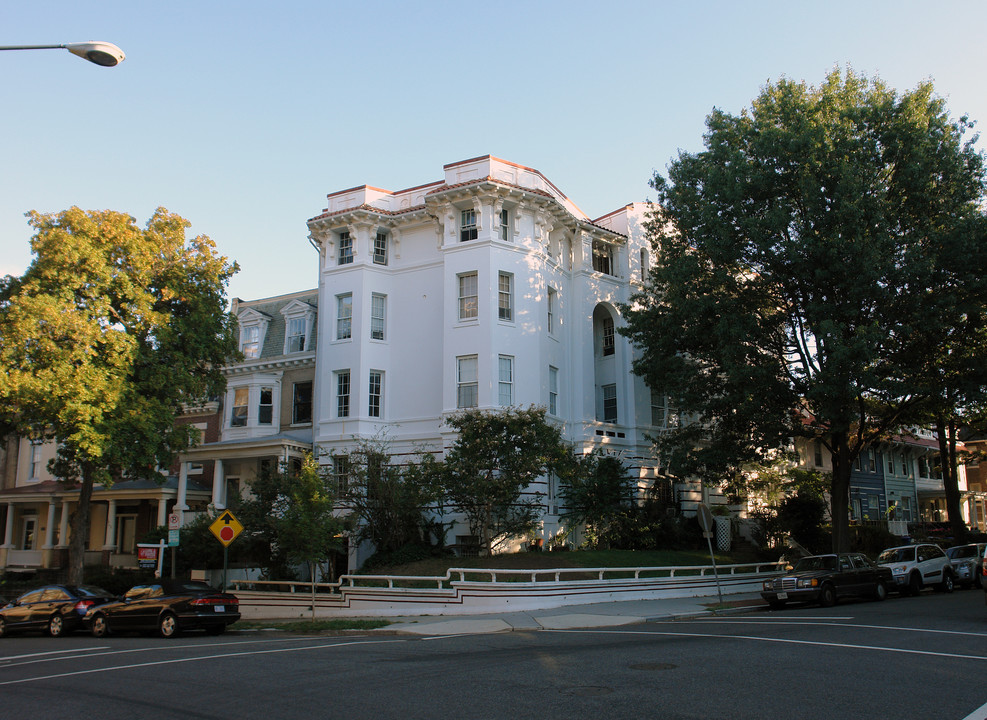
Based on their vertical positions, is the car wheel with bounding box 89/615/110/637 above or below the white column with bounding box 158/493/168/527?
below

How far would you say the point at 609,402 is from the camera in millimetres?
35531

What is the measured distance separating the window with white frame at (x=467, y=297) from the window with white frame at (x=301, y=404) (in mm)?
9689

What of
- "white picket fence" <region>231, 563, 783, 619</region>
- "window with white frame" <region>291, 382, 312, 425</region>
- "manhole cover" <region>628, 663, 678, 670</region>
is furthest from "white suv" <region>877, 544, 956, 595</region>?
"window with white frame" <region>291, 382, 312, 425</region>

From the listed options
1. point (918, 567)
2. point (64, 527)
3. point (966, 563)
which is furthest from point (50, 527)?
point (966, 563)

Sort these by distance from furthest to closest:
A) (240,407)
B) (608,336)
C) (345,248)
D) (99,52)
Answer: (240,407) < (608,336) < (345,248) < (99,52)

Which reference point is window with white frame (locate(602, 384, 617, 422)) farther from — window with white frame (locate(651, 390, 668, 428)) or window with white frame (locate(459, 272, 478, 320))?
window with white frame (locate(459, 272, 478, 320))

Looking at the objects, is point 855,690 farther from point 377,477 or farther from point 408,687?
point 377,477

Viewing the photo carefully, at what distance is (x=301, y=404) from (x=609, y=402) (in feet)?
47.3

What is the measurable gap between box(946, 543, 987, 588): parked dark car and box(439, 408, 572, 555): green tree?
1427 centimetres

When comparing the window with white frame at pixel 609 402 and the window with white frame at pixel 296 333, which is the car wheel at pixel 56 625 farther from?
the window with white frame at pixel 609 402

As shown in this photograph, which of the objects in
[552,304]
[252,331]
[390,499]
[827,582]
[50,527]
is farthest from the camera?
[252,331]

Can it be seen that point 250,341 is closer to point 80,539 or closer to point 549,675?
point 80,539

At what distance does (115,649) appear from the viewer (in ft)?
53.8

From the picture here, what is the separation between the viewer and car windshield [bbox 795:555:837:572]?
71.4 feet
